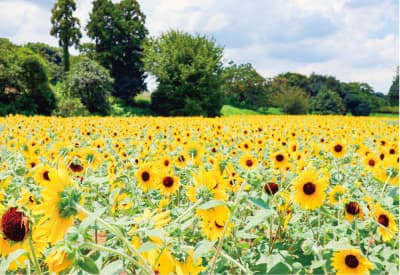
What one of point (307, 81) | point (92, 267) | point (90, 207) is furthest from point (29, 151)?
point (307, 81)

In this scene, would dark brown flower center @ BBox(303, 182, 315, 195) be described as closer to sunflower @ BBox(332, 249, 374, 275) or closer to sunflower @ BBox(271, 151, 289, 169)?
sunflower @ BBox(332, 249, 374, 275)

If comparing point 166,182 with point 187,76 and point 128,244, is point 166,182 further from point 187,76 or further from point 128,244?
point 187,76

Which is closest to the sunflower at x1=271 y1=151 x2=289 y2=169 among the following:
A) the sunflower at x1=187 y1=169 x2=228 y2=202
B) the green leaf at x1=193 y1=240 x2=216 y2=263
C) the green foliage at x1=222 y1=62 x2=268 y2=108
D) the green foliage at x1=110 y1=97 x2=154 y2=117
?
the sunflower at x1=187 y1=169 x2=228 y2=202

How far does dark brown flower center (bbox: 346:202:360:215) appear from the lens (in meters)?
2.31

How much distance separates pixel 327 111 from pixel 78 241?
5222 centimetres

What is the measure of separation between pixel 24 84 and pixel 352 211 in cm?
2578

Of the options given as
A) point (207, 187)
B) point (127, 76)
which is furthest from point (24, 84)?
point (207, 187)

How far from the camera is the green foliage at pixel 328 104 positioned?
167ft

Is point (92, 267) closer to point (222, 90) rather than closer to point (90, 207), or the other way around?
point (90, 207)

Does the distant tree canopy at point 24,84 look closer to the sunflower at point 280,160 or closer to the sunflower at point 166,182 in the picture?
the sunflower at point 280,160

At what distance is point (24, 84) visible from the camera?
25.3 meters

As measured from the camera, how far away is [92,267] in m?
0.96

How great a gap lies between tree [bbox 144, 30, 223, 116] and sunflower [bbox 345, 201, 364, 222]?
27.1 m

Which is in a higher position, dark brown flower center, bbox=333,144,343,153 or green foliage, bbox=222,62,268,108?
green foliage, bbox=222,62,268,108
